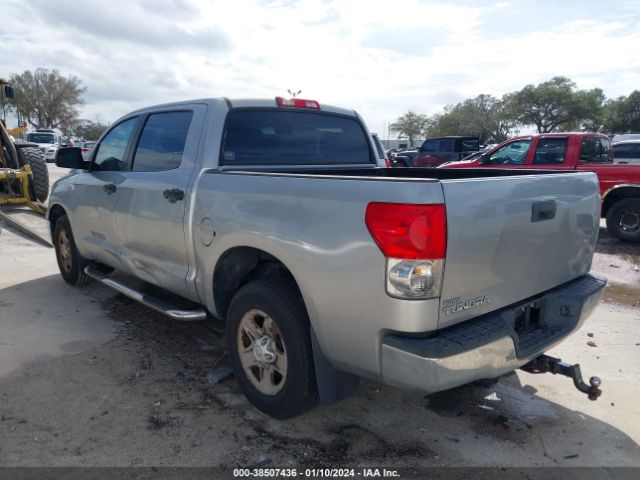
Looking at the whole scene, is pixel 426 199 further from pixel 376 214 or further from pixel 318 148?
pixel 318 148

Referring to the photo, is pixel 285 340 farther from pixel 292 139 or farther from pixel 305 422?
pixel 292 139

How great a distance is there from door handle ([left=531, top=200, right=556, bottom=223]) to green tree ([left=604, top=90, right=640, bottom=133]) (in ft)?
201

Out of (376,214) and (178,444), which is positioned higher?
(376,214)

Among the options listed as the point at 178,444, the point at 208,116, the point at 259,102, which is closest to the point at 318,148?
the point at 259,102

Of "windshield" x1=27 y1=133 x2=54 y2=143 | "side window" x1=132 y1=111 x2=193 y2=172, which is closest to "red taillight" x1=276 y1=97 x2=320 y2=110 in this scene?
"side window" x1=132 y1=111 x2=193 y2=172

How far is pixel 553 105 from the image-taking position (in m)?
59.1

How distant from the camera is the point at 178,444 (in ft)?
9.48

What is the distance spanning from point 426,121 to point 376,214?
8640cm

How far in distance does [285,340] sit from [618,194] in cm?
811

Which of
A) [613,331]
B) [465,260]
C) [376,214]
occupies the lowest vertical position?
[613,331]

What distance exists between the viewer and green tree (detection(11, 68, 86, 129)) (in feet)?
185

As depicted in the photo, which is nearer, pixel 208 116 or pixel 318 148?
pixel 208 116

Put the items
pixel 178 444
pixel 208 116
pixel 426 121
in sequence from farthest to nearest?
pixel 426 121, pixel 208 116, pixel 178 444

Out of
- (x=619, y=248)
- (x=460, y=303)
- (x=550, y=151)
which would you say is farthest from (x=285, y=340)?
(x=550, y=151)
